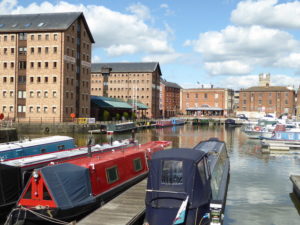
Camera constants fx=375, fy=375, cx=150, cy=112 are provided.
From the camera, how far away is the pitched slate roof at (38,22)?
214ft

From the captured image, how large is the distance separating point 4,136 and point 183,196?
35101mm

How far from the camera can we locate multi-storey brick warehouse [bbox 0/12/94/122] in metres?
64.8

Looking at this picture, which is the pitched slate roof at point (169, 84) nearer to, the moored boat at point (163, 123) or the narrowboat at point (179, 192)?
the moored boat at point (163, 123)

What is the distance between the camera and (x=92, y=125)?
64875 millimetres

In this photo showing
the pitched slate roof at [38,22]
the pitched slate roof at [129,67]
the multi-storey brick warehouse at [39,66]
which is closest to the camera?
the multi-storey brick warehouse at [39,66]

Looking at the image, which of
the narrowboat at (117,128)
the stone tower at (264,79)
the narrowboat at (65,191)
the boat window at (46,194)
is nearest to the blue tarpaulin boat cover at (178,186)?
the narrowboat at (65,191)

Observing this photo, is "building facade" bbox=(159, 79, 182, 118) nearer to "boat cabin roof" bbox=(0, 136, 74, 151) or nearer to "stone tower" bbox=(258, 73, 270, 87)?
"stone tower" bbox=(258, 73, 270, 87)

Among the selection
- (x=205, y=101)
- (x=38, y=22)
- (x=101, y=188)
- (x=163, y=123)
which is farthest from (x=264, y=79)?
(x=101, y=188)

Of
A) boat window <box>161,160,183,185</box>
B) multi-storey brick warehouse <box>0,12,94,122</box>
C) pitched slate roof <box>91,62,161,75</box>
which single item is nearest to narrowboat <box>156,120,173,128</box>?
pitched slate roof <box>91,62,161,75</box>

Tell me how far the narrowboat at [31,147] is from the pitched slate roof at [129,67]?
295ft

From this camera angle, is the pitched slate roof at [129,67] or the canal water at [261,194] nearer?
the canal water at [261,194]

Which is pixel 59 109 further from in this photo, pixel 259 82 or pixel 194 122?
pixel 259 82

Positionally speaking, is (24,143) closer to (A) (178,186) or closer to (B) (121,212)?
(B) (121,212)

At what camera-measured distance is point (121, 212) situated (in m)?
14.1
